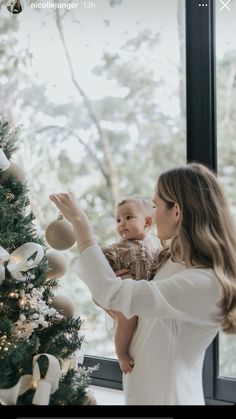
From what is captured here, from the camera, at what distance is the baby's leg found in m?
1.14

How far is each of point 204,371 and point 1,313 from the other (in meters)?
0.42

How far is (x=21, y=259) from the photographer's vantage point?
115 centimetres

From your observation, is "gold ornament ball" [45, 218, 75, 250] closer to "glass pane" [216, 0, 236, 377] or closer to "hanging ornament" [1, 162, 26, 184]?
"hanging ornament" [1, 162, 26, 184]

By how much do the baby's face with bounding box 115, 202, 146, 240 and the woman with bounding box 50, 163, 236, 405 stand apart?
37mm

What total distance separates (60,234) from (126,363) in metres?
0.28

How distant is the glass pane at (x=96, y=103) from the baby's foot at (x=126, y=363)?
0.07 meters

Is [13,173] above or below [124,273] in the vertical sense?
above

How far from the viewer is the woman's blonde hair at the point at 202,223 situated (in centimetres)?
109

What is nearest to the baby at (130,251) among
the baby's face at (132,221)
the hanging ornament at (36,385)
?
the baby's face at (132,221)

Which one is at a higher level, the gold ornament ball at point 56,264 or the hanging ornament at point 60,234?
the hanging ornament at point 60,234

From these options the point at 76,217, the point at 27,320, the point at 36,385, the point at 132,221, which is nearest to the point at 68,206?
the point at 76,217

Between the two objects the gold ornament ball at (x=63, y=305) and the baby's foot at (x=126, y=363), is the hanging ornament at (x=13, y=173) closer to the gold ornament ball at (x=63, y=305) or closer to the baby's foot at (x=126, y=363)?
the gold ornament ball at (x=63, y=305)
